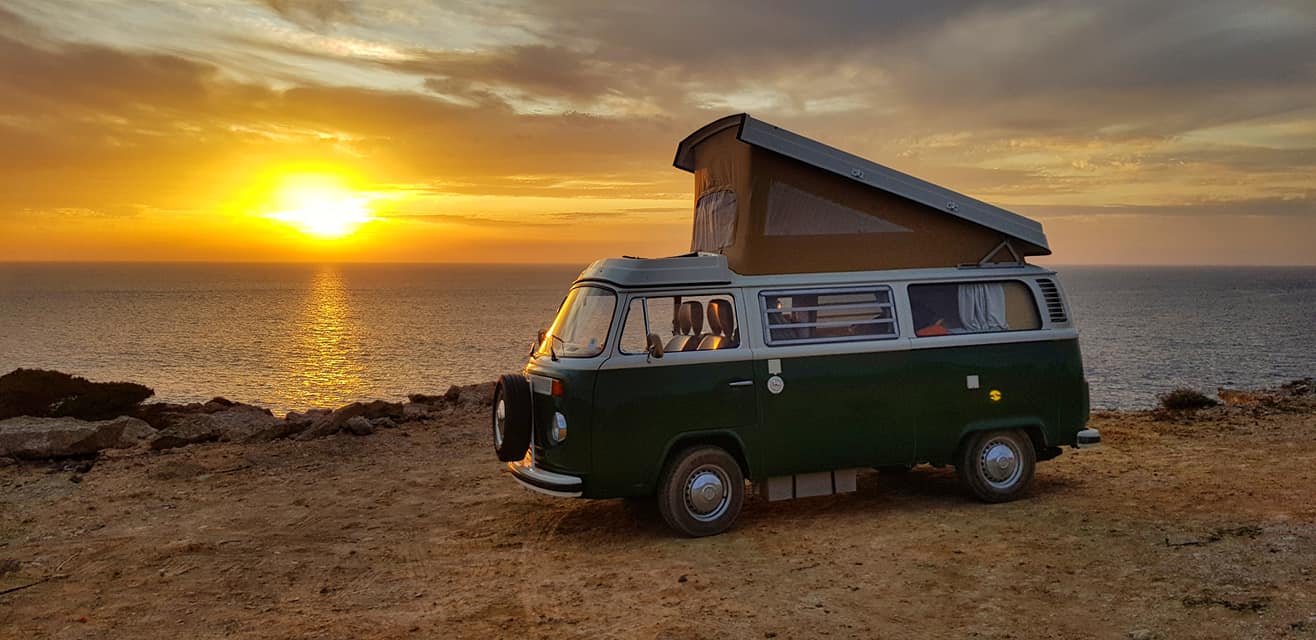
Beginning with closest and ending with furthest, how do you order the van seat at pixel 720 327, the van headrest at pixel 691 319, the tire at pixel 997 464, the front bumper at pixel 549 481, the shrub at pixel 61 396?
the front bumper at pixel 549 481
the van seat at pixel 720 327
the van headrest at pixel 691 319
the tire at pixel 997 464
the shrub at pixel 61 396

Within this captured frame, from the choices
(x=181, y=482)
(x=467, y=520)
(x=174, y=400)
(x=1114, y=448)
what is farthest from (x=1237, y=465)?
(x=174, y=400)

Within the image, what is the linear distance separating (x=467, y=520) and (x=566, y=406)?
8.23ft

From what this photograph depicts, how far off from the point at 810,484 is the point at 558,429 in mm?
2708

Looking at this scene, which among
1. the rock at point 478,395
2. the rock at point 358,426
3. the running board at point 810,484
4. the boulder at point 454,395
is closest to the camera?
the running board at point 810,484

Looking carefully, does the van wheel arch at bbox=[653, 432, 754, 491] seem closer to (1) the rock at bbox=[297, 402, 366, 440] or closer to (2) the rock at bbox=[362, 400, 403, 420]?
(1) the rock at bbox=[297, 402, 366, 440]

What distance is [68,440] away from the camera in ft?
48.2

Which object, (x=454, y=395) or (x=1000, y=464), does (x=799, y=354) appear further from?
(x=454, y=395)

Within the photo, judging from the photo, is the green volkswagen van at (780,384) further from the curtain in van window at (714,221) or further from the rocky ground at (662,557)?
the curtain in van window at (714,221)

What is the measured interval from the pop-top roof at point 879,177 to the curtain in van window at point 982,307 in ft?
2.17

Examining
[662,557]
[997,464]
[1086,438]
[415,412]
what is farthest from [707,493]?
[415,412]

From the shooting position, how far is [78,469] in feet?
45.0

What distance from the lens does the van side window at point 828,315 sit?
9.39 metres

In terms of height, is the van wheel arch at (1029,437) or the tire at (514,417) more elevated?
the tire at (514,417)

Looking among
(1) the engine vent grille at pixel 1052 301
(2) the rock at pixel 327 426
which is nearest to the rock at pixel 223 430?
(2) the rock at pixel 327 426
